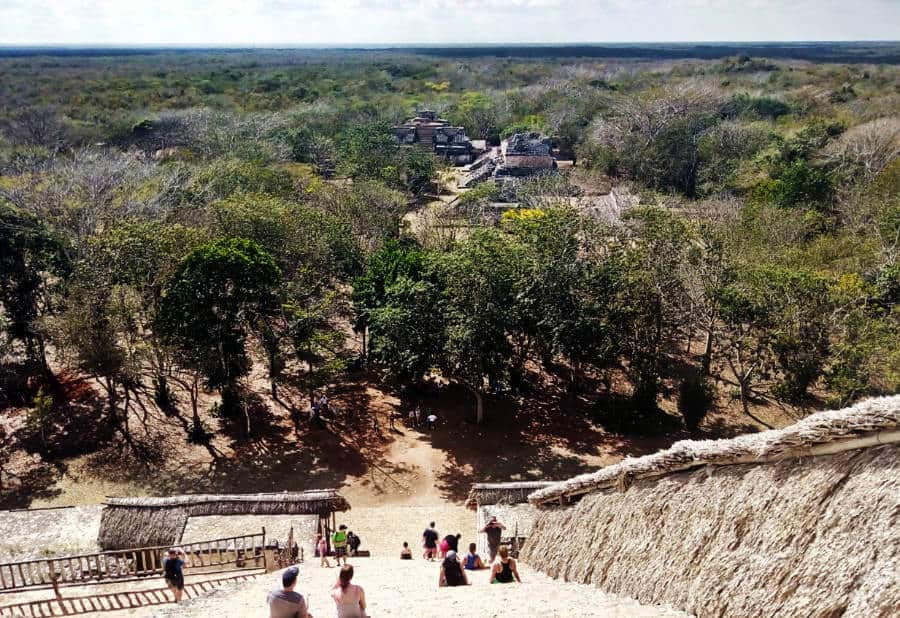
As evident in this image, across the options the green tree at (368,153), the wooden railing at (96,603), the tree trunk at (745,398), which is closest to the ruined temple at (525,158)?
the green tree at (368,153)

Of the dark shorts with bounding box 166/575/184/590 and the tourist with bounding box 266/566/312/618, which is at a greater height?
the tourist with bounding box 266/566/312/618

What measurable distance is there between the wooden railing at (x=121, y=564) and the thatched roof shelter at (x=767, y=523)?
604 centimetres

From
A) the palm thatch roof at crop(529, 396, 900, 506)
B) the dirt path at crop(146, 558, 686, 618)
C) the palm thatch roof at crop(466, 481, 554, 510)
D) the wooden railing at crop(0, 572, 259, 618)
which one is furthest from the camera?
the palm thatch roof at crop(466, 481, 554, 510)

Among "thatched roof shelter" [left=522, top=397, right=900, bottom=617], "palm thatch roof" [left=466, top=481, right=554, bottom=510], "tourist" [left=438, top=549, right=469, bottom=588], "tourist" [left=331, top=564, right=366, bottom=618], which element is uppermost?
"thatched roof shelter" [left=522, top=397, right=900, bottom=617]

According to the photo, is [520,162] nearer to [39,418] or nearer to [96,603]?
[39,418]

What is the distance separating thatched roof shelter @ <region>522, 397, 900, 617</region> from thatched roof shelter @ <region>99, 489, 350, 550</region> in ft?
21.7

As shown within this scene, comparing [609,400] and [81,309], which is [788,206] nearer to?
[609,400]

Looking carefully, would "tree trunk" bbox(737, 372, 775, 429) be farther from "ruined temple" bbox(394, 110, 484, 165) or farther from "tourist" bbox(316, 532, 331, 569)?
"ruined temple" bbox(394, 110, 484, 165)

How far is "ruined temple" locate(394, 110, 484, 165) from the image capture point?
174 ft

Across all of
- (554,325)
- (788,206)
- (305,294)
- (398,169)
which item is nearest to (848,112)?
(788,206)

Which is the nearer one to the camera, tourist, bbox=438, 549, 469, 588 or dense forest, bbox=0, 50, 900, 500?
tourist, bbox=438, 549, 469, 588

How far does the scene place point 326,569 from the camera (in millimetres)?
9859

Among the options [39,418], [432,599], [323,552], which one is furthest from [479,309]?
[39,418]

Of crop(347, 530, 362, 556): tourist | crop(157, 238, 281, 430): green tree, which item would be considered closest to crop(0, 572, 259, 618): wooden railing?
crop(347, 530, 362, 556): tourist
